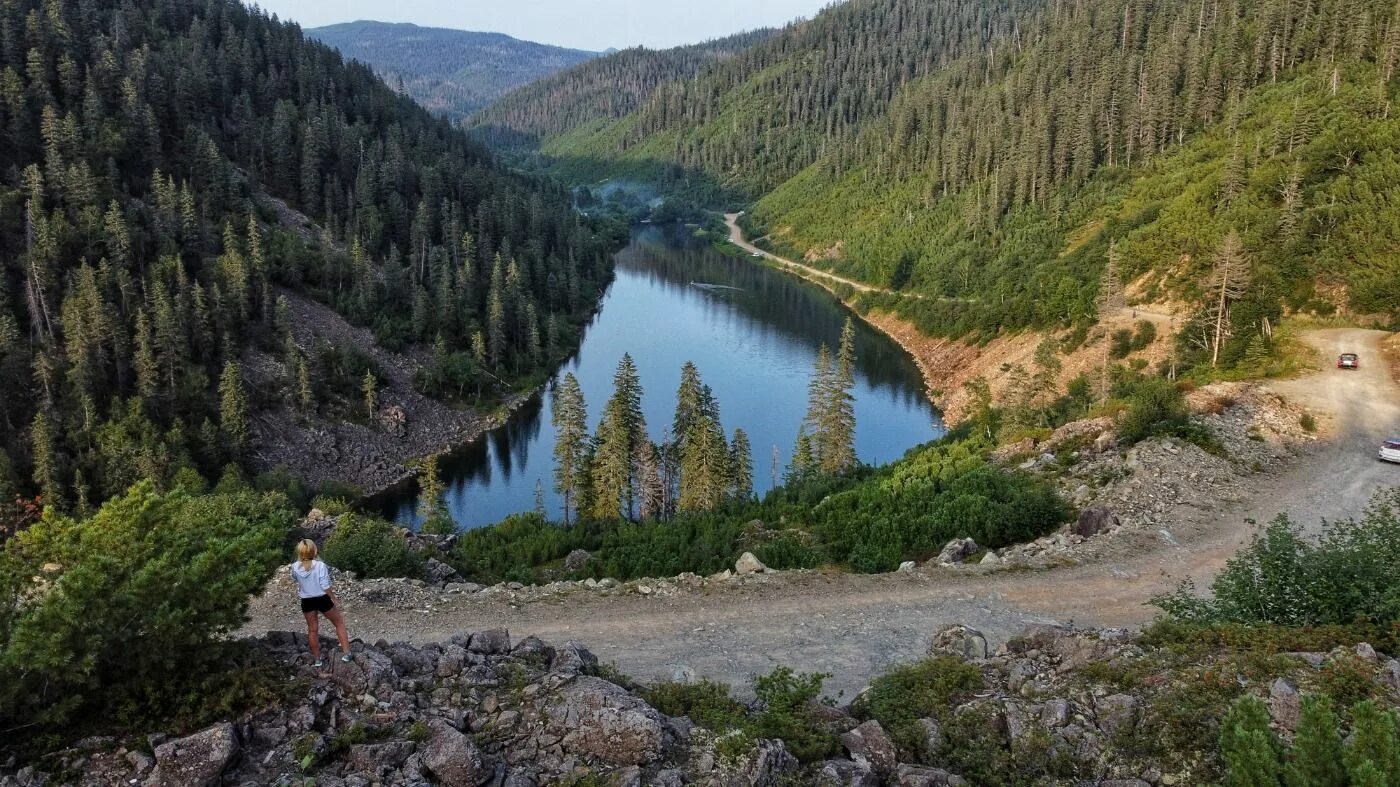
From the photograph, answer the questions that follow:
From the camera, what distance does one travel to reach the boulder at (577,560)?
2782 centimetres

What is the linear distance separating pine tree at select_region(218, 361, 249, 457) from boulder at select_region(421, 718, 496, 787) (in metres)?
50.0

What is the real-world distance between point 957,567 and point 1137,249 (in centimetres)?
5338

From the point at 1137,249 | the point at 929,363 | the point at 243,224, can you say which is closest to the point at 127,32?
the point at 243,224

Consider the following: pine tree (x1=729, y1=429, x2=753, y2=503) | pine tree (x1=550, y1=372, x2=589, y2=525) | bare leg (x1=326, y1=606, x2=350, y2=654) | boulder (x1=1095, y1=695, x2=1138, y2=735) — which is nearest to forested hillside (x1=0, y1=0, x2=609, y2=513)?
pine tree (x1=550, y1=372, x2=589, y2=525)

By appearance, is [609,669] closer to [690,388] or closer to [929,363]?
[690,388]

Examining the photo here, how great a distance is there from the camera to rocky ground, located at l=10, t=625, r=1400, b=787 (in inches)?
353

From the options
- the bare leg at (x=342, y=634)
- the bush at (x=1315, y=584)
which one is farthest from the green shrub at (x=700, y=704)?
the bush at (x=1315, y=584)

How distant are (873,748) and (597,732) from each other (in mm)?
3614

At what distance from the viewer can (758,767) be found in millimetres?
9516

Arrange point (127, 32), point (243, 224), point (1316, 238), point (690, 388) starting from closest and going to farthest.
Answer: point (690, 388), point (1316, 238), point (243, 224), point (127, 32)

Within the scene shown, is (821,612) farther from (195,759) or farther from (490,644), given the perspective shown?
(195,759)

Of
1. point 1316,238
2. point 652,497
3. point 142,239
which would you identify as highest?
point 1316,238

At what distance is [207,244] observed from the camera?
65.4 metres

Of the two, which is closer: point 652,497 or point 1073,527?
point 1073,527
